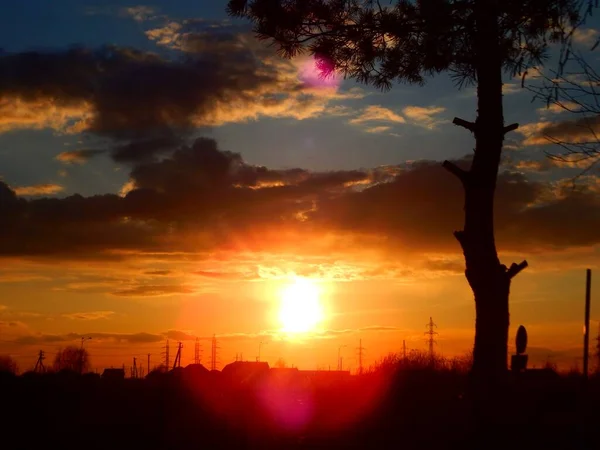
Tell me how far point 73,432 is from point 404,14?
10.3 meters

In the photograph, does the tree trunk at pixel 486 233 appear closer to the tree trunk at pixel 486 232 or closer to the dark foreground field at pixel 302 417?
the tree trunk at pixel 486 232

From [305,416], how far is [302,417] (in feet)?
0.62

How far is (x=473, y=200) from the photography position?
1622 cm

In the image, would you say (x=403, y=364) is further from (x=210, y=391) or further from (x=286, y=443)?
(x=286, y=443)

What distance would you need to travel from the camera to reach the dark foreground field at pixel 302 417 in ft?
47.2

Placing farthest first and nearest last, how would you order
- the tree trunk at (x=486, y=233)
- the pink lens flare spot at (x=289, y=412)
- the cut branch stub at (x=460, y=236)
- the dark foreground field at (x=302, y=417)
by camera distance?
1. the pink lens flare spot at (x=289, y=412)
2. the cut branch stub at (x=460, y=236)
3. the tree trunk at (x=486, y=233)
4. the dark foreground field at (x=302, y=417)

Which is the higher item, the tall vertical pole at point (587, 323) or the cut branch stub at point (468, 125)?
the cut branch stub at point (468, 125)

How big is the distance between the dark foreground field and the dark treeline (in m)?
0.03

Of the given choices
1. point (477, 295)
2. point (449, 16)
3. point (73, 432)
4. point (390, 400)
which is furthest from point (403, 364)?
point (449, 16)

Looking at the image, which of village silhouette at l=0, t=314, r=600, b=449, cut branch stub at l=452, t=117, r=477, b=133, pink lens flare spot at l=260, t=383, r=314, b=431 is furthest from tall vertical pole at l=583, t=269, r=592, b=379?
pink lens flare spot at l=260, t=383, r=314, b=431

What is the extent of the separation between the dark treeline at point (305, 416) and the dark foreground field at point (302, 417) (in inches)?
1.1

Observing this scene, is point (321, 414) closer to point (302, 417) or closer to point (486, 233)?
point (302, 417)

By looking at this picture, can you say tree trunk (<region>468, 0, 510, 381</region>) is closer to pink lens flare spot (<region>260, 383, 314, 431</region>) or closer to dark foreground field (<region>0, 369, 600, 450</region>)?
dark foreground field (<region>0, 369, 600, 450</region>)

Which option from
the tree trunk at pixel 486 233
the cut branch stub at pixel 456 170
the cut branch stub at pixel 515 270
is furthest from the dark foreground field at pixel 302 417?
the cut branch stub at pixel 456 170
